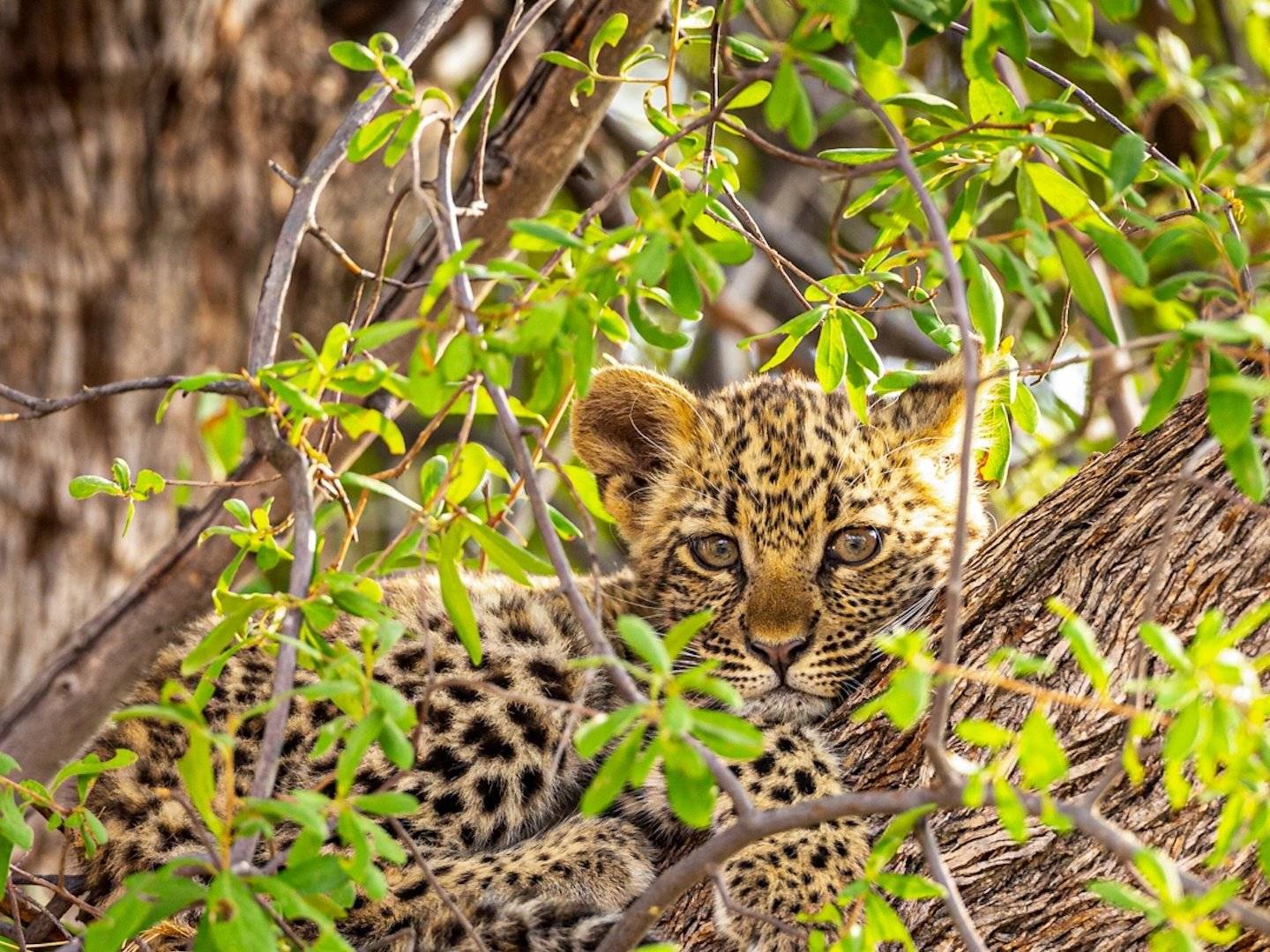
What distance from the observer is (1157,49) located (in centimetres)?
599

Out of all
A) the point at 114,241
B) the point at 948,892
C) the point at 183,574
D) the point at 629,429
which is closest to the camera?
the point at 948,892

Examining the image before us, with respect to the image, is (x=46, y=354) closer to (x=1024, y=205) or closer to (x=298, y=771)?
(x=298, y=771)

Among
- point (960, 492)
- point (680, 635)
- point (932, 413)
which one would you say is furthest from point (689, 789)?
point (932, 413)

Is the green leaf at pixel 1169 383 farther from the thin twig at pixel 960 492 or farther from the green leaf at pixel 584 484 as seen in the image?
the green leaf at pixel 584 484

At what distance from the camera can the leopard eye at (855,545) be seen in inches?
170

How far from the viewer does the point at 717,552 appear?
173 inches

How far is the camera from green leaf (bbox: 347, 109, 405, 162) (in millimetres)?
3223

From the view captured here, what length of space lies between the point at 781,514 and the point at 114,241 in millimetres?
3756

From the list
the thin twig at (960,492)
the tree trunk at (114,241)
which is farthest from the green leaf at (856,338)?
the tree trunk at (114,241)

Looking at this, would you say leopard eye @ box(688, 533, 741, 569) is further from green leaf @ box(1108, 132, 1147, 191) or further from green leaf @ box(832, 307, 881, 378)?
green leaf @ box(1108, 132, 1147, 191)

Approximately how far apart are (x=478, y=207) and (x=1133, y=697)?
69.2 inches

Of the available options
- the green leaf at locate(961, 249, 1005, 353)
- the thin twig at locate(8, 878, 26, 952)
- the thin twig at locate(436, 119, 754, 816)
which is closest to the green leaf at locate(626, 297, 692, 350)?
the thin twig at locate(436, 119, 754, 816)

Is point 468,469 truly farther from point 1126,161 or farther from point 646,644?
point 1126,161

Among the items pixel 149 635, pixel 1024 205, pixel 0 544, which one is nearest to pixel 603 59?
pixel 1024 205
